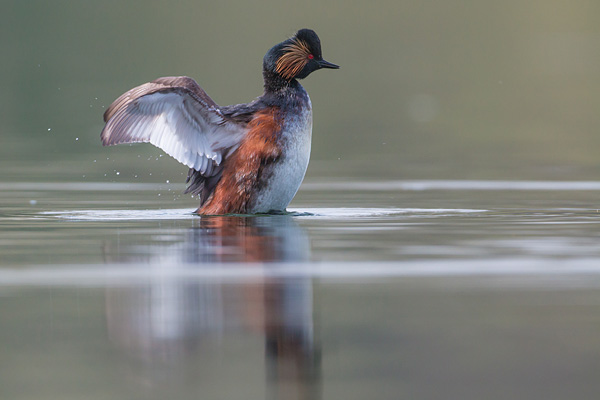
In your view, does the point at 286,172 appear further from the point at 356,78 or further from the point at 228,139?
the point at 356,78

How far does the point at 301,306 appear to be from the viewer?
774cm

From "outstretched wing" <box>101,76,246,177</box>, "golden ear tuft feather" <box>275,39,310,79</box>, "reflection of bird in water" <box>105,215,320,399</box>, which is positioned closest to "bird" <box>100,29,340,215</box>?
"outstretched wing" <box>101,76,246,177</box>

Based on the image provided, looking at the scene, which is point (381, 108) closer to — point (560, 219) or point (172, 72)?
point (172, 72)

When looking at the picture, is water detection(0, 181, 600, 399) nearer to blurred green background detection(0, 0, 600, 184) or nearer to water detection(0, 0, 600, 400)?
water detection(0, 0, 600, 400)

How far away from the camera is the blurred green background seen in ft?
64.8

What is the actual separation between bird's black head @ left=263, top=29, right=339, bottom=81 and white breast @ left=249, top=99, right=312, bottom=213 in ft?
2.23

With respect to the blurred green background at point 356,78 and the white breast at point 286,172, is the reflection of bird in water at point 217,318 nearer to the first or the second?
the white breast at point 286,172

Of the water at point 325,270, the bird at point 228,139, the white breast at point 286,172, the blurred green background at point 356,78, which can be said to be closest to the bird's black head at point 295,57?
the bird at point 228,139

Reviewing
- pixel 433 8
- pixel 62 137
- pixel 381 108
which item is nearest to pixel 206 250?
pixel 62 137

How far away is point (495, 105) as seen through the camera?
33469mm

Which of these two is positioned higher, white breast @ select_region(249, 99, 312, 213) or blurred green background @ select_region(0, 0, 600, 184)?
blurred green background @ select_region(0, 0, 600, 184)

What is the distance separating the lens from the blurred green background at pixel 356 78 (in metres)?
19.8

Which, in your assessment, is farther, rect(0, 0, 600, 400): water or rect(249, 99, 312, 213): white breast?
rect(249, 99, 312, 213): white breast

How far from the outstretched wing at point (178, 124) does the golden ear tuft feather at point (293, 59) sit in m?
0.92
